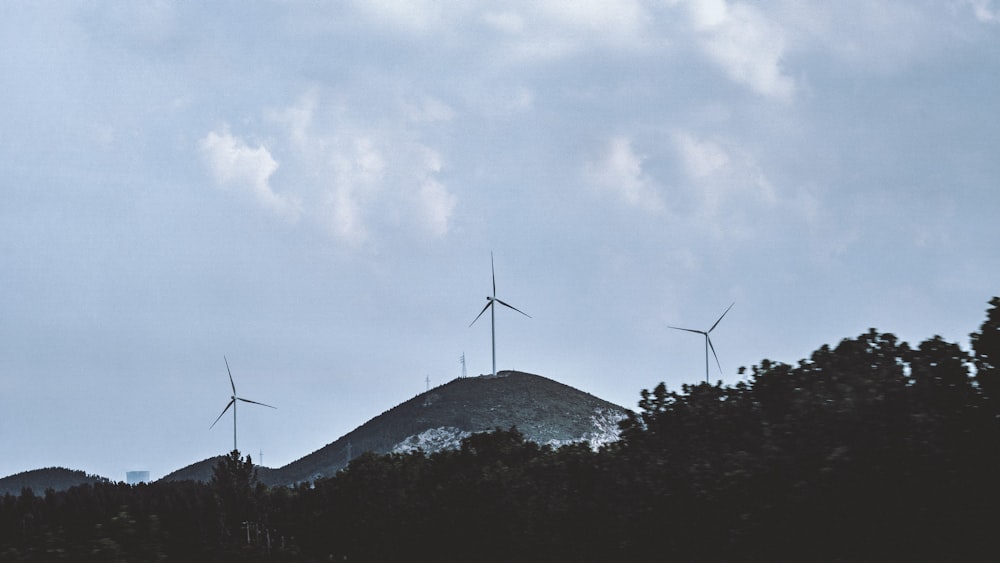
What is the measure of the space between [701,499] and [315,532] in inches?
1171

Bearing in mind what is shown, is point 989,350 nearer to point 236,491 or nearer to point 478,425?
point 236,491

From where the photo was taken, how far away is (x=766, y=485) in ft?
62.5

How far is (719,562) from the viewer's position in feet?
64.6

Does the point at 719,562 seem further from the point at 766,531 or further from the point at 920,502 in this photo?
the point at 920,502

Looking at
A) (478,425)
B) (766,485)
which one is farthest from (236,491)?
(478,425)

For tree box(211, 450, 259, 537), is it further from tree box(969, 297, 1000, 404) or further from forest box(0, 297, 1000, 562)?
tree box(969, 297, 1000, 404)

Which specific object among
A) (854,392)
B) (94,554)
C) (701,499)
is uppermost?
(854,392)

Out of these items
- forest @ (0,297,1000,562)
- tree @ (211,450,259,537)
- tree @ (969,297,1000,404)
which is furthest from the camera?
tree @ (211,450,259,537)

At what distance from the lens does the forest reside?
52.0ft

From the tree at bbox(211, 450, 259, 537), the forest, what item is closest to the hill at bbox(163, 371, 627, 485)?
the tree at bbox(211, 450, 259, 537)

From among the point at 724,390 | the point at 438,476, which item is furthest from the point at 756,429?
the point at 438,476

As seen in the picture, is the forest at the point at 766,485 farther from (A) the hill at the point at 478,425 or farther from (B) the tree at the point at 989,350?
(A) the hill at the point at 478,425

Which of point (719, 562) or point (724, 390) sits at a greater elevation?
point (724, 390)

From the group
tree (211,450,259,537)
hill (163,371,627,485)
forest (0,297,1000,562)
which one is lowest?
forest (0,297,1000,562)
